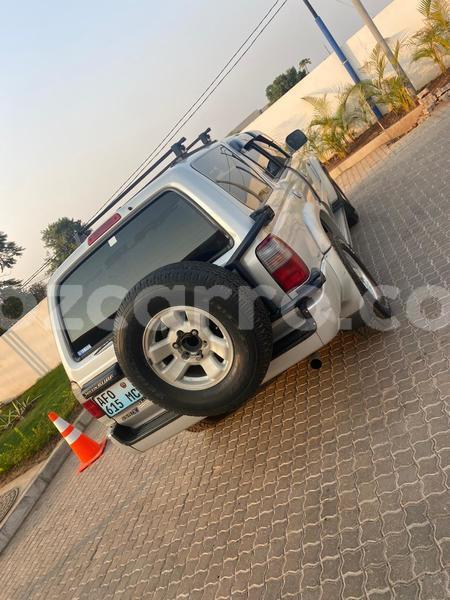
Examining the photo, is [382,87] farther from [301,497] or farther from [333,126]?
[301,497]

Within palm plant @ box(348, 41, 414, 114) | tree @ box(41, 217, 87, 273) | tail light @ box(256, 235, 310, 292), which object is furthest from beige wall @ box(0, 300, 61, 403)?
tree @ box(41, 217, 87, 273)

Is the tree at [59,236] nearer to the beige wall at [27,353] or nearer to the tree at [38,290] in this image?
the tree at [38,290]

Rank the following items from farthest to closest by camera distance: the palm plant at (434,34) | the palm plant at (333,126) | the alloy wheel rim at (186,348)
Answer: the palm plant at (333,126) → the palm plant at (434,34) → the alloy wheel rim at (186,348)

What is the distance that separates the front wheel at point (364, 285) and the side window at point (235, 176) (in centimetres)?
68

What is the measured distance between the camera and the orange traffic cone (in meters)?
5.12

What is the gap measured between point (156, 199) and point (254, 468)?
1.95 metres

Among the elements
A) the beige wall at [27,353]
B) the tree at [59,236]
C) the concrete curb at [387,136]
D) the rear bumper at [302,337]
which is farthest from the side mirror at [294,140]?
the tree at [59,236]

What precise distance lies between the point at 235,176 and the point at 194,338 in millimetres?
1351

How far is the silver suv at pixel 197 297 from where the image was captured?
2701 mm

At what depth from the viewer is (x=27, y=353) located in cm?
1530

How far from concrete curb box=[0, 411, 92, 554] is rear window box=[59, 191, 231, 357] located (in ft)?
10.9

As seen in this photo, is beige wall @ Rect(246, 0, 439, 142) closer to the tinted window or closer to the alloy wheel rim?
the tinted window

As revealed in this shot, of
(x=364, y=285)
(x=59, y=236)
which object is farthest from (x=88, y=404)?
(x=59, y=236)

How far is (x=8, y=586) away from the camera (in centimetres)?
441
